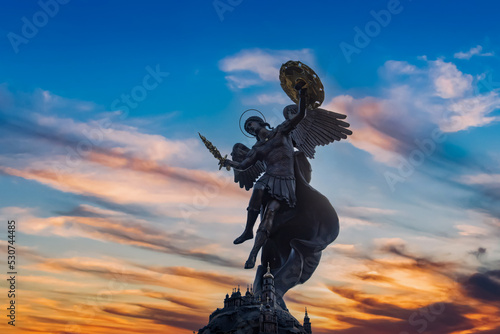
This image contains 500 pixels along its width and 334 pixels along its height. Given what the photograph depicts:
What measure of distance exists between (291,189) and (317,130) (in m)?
3.43

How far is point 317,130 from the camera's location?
27797 mm

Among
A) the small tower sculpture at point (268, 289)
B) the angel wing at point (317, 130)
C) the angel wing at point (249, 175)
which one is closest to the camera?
the small tower sculpture at point (268, 289)

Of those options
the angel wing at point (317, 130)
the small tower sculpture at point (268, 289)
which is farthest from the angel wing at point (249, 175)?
the small tower sculpture at point (268, 289)

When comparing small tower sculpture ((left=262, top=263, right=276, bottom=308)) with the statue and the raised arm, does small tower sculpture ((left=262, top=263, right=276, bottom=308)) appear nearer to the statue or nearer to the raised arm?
the statue

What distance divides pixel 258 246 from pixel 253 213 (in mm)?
1701

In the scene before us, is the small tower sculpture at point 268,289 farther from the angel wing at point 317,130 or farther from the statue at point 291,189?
the angel wing at point 317,130

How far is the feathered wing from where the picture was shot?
2747 cm

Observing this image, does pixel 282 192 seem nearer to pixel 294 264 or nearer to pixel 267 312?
pixel 294 264

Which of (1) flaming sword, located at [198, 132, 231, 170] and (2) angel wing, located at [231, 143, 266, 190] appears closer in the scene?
(1) flaming sword, located at [198, 132, 231, 170]

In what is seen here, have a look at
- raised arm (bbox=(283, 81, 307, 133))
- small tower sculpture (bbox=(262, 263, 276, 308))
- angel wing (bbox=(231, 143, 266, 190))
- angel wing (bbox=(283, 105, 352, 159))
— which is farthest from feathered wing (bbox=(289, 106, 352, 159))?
small tower sculpture (bbox=(262, 263, 276, 308))

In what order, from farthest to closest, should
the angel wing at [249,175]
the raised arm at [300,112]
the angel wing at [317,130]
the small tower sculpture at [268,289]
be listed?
the angel wing at [249,175], the angel wing at [317,130], the raised arm at [300,112], the small tower sculpture at [268,289]

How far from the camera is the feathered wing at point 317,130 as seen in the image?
2747 cm

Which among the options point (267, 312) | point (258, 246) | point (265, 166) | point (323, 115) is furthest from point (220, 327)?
point (323, 115)

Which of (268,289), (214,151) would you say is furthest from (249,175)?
(268,289)
